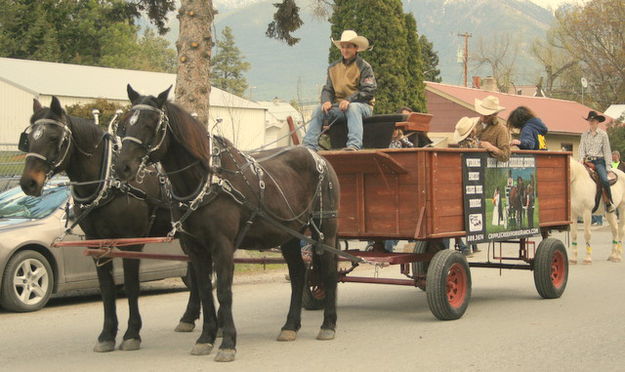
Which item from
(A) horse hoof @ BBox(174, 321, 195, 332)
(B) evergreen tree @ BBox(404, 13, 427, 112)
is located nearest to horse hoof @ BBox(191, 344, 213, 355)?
(A) horse hoof @ BBox(174, 321, 195, 332)

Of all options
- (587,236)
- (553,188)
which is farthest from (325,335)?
(587,236)

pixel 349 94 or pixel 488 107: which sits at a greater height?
pixel 349 94

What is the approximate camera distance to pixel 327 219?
9.83m

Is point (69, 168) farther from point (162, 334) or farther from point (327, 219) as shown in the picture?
point (327, 219)

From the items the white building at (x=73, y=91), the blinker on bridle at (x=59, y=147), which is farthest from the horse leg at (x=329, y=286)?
the white building at (x=73, y=91)

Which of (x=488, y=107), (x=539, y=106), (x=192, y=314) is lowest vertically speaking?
(x=192, y=314)

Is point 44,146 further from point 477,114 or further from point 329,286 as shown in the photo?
point 477,114

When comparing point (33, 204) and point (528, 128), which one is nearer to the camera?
point (33, 204)

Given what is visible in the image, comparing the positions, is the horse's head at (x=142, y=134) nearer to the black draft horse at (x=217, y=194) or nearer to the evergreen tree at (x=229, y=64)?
the black draft horse at (x=217, y=194)

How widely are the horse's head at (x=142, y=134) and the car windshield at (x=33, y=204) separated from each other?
4487 mm

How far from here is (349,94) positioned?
37.1 ft

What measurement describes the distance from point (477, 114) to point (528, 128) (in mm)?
35151

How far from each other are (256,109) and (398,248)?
37.5m

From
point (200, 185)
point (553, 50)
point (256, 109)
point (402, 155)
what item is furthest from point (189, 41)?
point (553, 50)
